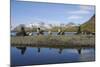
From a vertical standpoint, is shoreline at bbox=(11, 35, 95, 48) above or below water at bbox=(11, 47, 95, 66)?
above

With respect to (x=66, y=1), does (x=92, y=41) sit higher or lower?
lower

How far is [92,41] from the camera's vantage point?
10.1ft

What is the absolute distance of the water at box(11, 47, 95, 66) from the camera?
2.65 m

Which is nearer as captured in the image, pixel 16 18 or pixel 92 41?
pixel 16 18

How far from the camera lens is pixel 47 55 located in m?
2.80

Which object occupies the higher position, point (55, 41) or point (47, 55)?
point (55, 41)

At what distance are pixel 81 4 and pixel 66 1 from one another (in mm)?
245

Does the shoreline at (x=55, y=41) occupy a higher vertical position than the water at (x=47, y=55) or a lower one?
higher

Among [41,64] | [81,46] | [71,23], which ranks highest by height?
[71,23]

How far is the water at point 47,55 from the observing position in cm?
265
